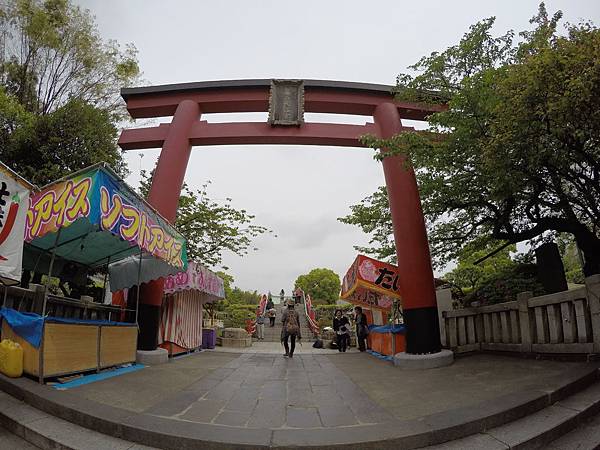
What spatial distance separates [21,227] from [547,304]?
8.69m

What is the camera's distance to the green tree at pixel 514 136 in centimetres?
475

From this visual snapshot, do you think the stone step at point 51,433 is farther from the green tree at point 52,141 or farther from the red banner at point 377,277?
the green tree at point 52,141

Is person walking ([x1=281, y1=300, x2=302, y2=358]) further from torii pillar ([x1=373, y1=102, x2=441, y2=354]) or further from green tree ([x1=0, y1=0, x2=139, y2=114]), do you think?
green tree ([x1=0, y1=0, x2=139, y2=114])

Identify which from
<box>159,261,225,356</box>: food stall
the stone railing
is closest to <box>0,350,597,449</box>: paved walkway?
the stone railing

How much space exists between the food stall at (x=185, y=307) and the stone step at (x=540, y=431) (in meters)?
8.05

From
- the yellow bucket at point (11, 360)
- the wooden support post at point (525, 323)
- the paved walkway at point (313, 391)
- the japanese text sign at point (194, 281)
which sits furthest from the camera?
the japanese text sign at point (194, 281)

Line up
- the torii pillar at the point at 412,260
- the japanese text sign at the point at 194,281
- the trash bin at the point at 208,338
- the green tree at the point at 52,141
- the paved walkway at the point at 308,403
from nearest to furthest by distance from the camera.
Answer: the paved walkway at the point at 308,403 < the torii pillar at the point at 412,260 < the japanese text sign at the point at 194,281 < the green tree at the point at 52,141 < the trash bin at the point at 208,338

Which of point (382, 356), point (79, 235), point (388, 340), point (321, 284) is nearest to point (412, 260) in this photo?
point (388, 340)

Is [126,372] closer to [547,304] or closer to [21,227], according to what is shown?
[21,227]

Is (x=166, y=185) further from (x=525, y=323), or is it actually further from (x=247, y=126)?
(x=525, y=323)

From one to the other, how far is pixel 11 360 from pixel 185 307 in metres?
6.26

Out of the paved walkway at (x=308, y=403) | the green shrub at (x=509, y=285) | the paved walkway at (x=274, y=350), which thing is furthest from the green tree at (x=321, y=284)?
the paved walkway at (x=308, y=403)

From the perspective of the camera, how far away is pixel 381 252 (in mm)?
11898

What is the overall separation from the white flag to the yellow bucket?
109 centimetres
